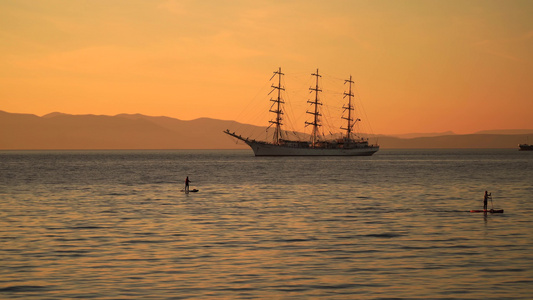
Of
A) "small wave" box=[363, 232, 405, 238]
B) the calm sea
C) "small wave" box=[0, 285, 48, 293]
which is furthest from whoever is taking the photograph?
"small wave" box=[363, 232, 405, 238]

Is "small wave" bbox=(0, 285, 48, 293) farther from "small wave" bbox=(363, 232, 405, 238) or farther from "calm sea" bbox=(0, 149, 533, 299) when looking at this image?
"small wave" bbox=(363, 232, 405, 238)

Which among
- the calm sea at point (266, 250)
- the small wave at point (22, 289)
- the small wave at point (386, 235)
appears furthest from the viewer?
the small wave at point (386, 235)

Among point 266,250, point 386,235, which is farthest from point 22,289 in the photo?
point 386,235

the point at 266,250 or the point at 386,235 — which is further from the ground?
the point at 386,235

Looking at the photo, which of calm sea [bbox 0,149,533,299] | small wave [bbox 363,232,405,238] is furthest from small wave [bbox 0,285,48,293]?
small wave [bbox 363,232,405,238]

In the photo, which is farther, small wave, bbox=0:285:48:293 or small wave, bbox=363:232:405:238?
small wave, bbox=363:232:405:238

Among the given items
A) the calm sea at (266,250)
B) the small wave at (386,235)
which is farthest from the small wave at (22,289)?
the small wave at (386,235)

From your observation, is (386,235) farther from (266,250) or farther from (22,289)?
(22,289)

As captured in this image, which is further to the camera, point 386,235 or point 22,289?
point 386,235

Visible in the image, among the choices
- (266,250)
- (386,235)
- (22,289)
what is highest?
(386,235)

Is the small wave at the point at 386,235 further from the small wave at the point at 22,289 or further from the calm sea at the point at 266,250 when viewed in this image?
the small wave at the point at 22,289

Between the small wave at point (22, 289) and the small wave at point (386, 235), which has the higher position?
the small wave at point (386, 235)

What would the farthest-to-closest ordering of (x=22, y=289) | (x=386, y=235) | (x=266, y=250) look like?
(x=386, y=235) < (x=266, y=250) < (x=22, y=289)

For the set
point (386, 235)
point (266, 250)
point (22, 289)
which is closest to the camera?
point (22, 289)
